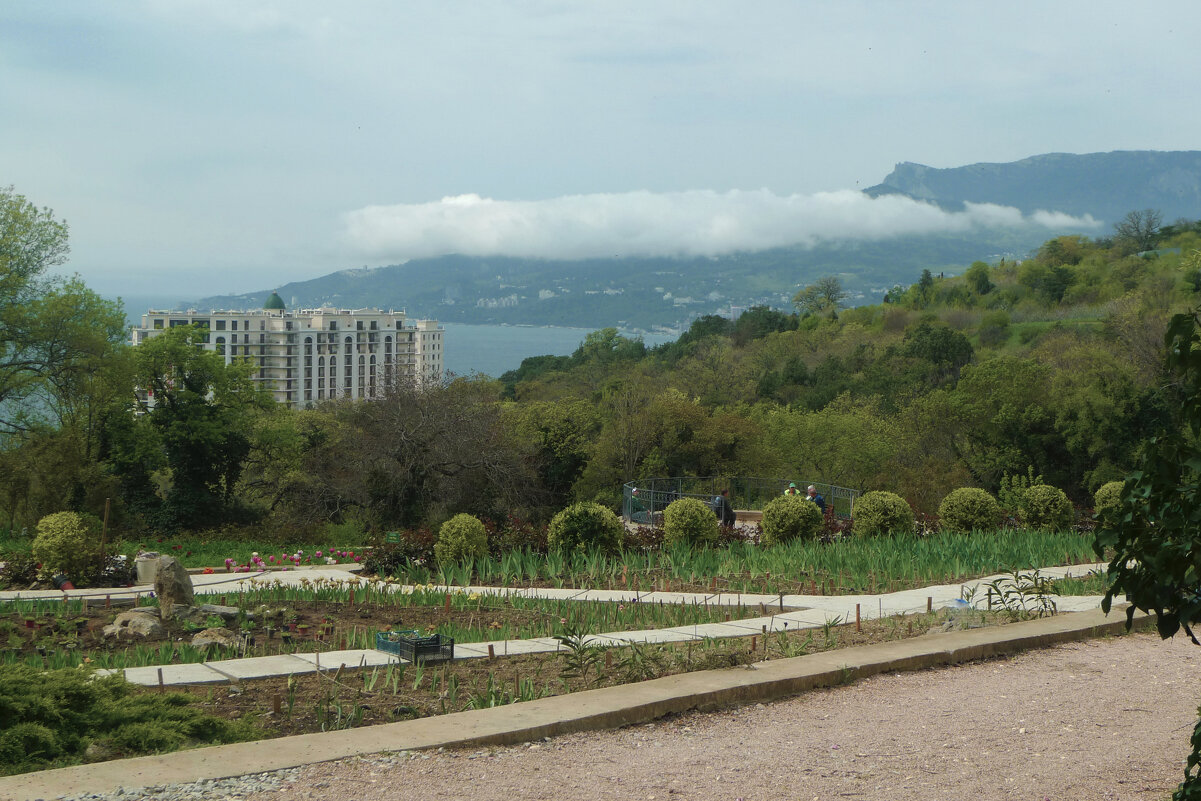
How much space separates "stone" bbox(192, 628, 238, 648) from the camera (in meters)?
7.86

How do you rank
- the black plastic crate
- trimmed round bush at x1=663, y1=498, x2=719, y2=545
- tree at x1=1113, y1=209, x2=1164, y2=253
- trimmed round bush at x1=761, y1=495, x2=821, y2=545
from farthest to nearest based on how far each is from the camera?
tree at x1=1113, y1=209, x2=1164, y2=253 → trimmed round bush at x1=761, y1=495, x2=821, y2=545 → trimmed round bush at x1=663, y1=498, x2=719, y2=545 → the black plastic crate

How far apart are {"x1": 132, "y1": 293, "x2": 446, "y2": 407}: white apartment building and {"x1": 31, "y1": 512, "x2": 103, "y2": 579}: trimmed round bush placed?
119229mm

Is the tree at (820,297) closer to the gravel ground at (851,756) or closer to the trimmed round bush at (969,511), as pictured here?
the trimmed round bush at (969,511)

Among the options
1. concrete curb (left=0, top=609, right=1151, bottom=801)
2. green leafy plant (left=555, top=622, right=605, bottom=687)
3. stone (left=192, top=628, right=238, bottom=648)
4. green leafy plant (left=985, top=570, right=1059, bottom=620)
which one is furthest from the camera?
green leafy plant (left=985, top=570, right=1059, bottom=620)

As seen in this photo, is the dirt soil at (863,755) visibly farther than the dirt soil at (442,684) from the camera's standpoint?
No

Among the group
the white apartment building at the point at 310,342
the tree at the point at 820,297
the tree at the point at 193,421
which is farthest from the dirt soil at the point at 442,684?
the white apartment building at the point at 310,342

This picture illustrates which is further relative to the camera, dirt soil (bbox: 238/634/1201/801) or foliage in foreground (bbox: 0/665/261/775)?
foliage in foreground (bbox: 0/665/261/775)

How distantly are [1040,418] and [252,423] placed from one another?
79.5 feet

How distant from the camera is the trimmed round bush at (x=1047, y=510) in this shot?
16.6 meters

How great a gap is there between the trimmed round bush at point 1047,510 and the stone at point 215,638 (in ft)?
43.6

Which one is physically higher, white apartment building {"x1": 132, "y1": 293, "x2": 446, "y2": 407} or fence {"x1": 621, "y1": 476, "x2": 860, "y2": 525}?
white apartment building {"x1": 132, "y1": 293, "x2": 446, "y2": 407}

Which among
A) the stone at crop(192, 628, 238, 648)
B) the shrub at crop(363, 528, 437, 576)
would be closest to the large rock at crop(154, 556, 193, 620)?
the stone at crop(192, 628, 238, 648)

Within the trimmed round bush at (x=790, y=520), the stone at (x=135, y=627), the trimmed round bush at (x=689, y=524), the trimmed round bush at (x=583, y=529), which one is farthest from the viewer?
the trimmed round bush at (x=790, y=520)

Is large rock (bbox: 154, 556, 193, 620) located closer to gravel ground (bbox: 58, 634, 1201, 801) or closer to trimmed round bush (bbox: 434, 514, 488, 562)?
trimmed round bush (bbox: 434, 514, 488, 562)
